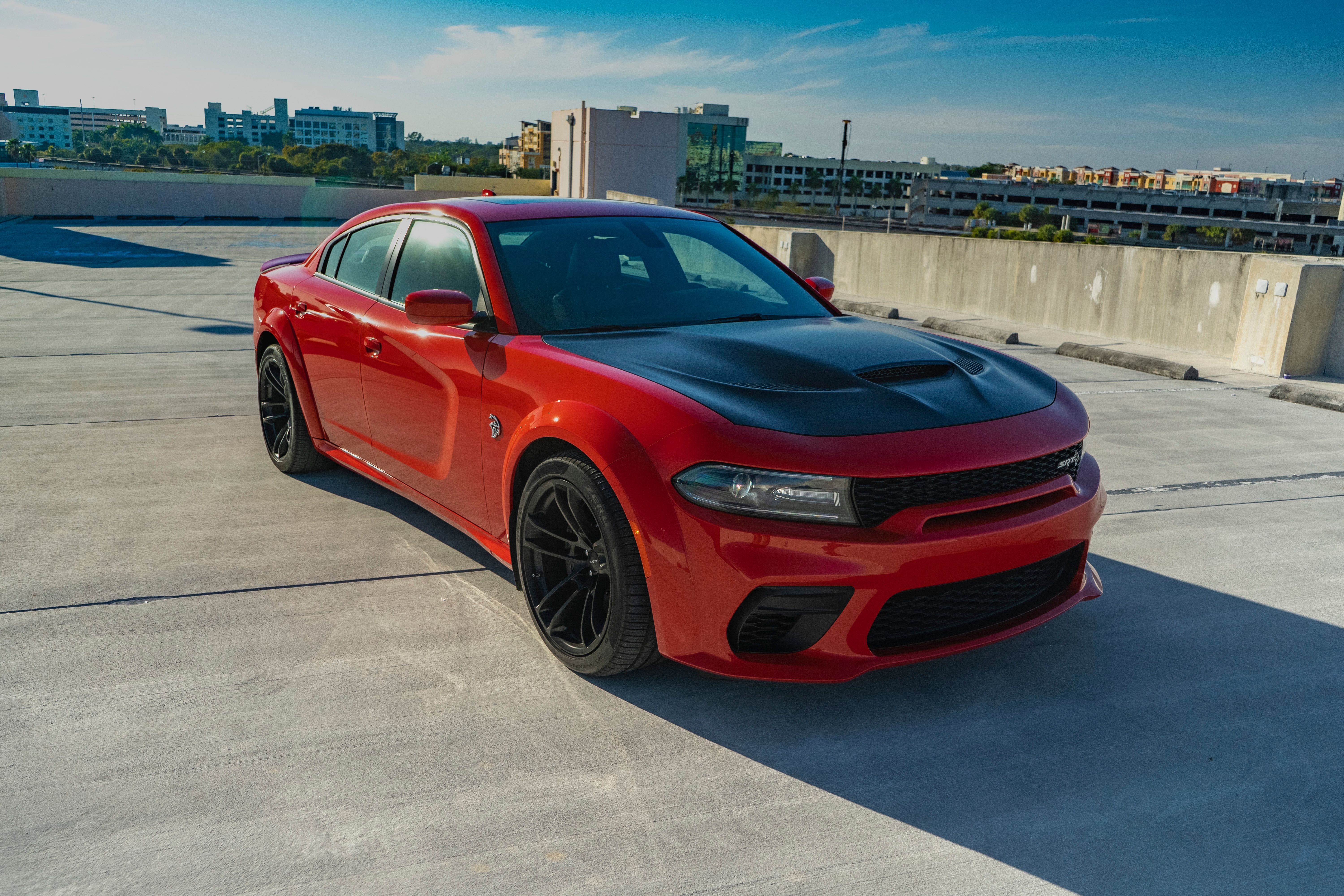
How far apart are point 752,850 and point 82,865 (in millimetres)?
1539

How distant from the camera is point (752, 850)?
2361mm

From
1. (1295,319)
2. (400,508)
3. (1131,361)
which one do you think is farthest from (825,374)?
(1295,319)

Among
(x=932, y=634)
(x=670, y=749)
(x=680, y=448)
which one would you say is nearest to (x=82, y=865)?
(x=670, y=749)

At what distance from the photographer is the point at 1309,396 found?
7.99 m

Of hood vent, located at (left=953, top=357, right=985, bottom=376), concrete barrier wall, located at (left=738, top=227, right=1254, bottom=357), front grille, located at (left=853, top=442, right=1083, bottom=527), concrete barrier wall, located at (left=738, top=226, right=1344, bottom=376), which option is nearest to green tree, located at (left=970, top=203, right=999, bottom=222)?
concrete barrier wall, located at (left=738, top=227, right=1254, bottom=357)

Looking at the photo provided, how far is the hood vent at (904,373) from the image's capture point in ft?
10.1

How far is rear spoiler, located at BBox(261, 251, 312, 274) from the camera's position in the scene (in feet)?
18.8

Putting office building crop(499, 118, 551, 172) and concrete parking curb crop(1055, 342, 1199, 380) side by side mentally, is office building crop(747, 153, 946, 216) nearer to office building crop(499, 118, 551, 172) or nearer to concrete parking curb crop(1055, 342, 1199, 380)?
office building crop(499, 118, 551, 172)

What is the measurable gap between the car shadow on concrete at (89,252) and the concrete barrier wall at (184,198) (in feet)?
25.3

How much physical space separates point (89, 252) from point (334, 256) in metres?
19.8

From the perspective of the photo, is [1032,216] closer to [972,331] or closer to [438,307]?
[972,331]

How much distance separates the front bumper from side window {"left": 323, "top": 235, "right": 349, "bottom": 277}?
3.00m

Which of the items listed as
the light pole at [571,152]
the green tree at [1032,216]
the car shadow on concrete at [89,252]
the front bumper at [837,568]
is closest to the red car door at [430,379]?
the front bumper at [837,568]

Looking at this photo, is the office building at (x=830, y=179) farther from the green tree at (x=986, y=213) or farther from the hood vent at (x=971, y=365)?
the hood vent at (x=971, y=365)
